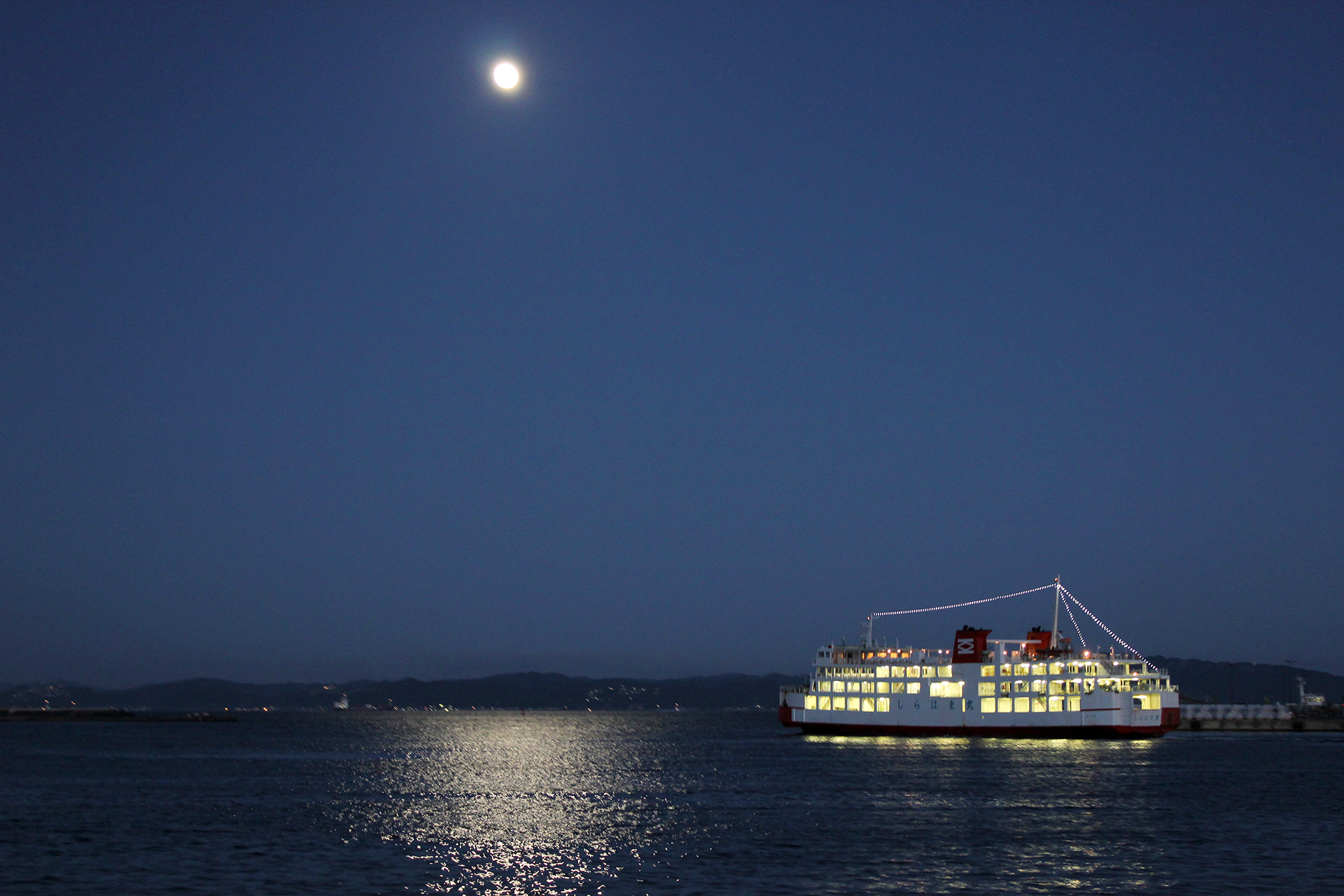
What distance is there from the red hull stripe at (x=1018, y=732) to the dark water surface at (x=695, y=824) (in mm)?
10284

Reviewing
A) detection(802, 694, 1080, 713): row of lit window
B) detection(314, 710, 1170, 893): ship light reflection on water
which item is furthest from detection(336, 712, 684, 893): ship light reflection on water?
detection(802, 694, 1080, 713): row of lit window

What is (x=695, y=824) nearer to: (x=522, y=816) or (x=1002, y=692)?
(x=522, y=816)

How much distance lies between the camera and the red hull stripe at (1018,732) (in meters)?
112

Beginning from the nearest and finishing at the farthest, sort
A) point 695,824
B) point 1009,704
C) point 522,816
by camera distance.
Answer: point 695,824, point 522,816, point 1009,704

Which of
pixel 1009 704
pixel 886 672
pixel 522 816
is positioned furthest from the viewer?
pixel 886 672

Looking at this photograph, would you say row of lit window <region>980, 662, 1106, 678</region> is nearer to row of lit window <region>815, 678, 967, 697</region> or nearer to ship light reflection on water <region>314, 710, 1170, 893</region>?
row of lit window <region>815, 678, 967, 697</region>

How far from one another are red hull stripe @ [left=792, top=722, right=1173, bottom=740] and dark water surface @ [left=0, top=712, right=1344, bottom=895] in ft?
33.7

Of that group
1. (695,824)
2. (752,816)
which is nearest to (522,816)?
(695,824)

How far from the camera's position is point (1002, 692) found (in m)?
116

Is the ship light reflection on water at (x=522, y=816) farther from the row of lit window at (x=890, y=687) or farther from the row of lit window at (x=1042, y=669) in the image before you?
the row of lit window at (x=1042, y=669)

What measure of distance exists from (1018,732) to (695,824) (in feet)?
227

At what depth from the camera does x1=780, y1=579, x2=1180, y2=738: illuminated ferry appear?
370 ft

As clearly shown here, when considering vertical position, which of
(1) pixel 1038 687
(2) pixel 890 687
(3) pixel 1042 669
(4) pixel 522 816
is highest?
(3) pixel 1042 669

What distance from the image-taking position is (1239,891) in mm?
35312
